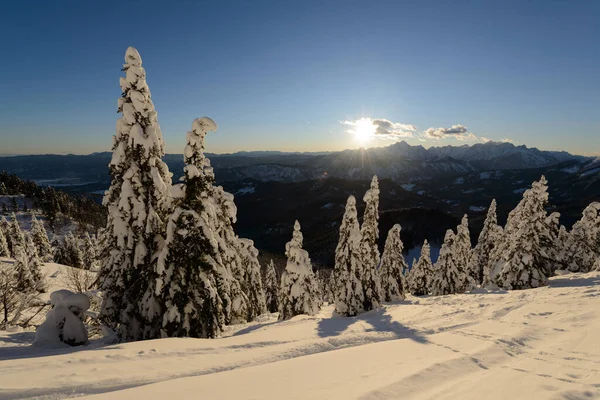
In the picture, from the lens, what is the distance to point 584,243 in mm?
32406

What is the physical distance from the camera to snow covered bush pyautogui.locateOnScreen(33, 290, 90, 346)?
11172mm

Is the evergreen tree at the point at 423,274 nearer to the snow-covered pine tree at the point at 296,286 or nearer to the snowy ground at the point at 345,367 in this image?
the snow-covered pine tree at the point at 296,286

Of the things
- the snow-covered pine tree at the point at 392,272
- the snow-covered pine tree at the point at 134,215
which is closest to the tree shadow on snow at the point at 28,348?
the snow-covered pine tree at the point at 134,215

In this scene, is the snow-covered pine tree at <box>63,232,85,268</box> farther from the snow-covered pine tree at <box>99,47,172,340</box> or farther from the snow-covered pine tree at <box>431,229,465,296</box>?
the snow-covered pine tree at <box>431,229,465,296</box>

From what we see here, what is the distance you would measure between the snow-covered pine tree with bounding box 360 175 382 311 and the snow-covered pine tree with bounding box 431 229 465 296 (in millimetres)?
13933

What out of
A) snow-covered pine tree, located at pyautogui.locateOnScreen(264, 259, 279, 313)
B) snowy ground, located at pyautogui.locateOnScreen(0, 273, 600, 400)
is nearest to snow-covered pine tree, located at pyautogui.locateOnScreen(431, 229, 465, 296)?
snowy ground, located at pyautogui.locateOnScreen(0, 273, 600, 400)

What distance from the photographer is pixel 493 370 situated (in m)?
6.68

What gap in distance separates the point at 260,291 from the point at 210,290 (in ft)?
58.4

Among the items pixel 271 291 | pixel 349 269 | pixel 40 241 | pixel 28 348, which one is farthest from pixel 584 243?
pixel 40 241

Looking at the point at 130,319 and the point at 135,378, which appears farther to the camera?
the point at 130,319

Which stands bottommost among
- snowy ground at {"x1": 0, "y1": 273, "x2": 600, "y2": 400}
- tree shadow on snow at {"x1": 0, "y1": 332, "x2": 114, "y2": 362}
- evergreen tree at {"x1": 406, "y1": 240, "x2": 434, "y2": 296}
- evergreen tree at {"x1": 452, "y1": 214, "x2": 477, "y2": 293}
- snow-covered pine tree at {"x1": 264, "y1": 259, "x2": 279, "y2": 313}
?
snow-covered pine tree at {"x1": 264, "y1": 259, "x2": 279, "y2": 313}

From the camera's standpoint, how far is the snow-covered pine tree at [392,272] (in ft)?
106

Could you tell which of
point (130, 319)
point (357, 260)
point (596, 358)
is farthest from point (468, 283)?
point (130, 319)

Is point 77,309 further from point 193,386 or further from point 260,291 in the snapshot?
point 260,291
